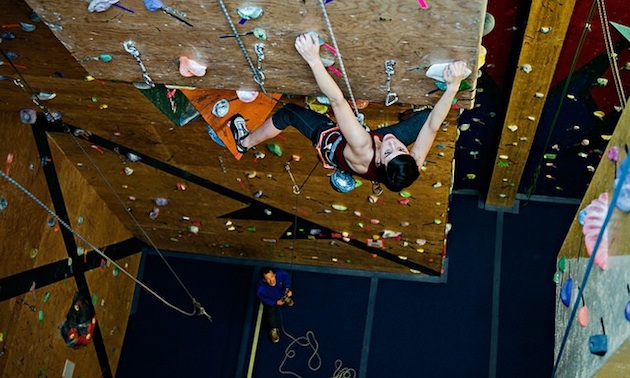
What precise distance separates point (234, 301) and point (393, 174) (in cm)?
327

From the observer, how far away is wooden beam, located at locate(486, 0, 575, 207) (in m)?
4.27

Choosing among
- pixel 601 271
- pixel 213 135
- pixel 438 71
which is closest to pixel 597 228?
pixel 601 271

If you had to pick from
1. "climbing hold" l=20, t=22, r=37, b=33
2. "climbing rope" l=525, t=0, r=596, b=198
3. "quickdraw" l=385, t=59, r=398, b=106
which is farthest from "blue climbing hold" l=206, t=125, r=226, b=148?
"climbing rope" l=525, t=0, r=596, b=198

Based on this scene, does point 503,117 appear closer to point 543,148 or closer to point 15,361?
point 543,148

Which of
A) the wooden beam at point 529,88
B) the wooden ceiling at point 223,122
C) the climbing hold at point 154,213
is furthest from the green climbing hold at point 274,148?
the climbing hold at point 154,213

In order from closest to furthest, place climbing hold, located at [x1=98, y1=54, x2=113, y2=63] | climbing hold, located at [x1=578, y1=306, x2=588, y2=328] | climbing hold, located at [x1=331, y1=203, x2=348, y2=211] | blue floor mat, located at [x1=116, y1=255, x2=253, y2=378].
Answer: climbing hold, located at [x1=578, y1=306, x2=588, y2=328] < climbing hold, located at [x1=98, y1=54, x2=113, y2=63] < climbing hold, located at [x1=331, y1=203, x2=348, y2=211] < blue floor mat, located at [x1=116, y1=255, x2=253, y2=378]

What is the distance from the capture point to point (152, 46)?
11.9 feet

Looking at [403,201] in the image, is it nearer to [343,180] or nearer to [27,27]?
[343,180]

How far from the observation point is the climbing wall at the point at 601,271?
2.66 meters

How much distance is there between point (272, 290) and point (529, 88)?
2331mm

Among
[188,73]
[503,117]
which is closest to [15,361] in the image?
[188,73]

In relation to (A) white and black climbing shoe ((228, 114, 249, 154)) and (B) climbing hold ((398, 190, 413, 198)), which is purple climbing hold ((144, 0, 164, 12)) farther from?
(B) climbing hold ((398, 190, 413, 198))

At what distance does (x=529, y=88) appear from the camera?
4.89 metres

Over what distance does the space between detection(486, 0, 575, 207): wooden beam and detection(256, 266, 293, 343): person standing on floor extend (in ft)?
5.38
